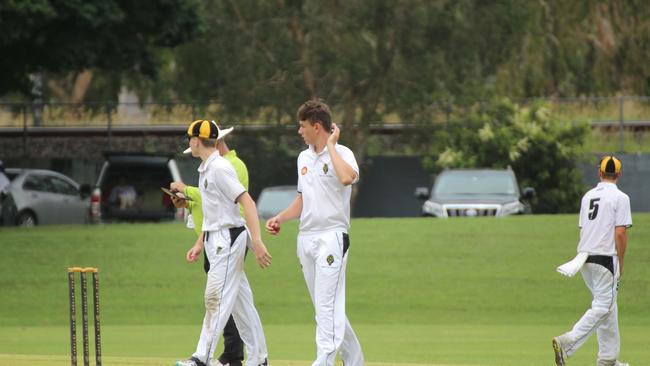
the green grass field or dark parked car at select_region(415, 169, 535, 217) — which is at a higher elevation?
dark parked car at select_region(415, 169, 535, 217)

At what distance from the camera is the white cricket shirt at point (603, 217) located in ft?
40.4

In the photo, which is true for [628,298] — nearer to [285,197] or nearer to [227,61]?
[285,197]

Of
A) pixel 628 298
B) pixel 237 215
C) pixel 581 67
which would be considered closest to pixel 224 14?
pixel 581 67

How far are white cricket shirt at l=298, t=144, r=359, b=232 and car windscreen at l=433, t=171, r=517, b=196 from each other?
18822 mm

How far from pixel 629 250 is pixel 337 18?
1335 centimetres

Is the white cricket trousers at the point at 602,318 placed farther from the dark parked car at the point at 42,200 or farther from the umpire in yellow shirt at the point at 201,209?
the dark parked car at the point at 42,200

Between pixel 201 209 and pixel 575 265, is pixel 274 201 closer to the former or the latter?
pixel 575 265

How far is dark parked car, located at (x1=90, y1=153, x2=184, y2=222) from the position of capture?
96.4 ft

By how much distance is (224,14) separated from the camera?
3638 centimetres

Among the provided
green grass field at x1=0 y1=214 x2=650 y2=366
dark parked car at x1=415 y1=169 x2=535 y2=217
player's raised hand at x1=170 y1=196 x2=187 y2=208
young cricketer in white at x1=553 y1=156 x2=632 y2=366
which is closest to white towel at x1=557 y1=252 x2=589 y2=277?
young cricketer in white at x1=553 y1=156 x2=632 y2=366

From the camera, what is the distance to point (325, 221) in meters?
10.4

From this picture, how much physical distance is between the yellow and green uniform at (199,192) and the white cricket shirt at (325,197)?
39.4 inches

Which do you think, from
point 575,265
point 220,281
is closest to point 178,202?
point 220,281

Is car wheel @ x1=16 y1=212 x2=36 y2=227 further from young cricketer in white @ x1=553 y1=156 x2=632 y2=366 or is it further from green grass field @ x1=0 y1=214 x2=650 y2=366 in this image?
young cricketer in white @ x1=553 y1=156 x2=632 y2=366
